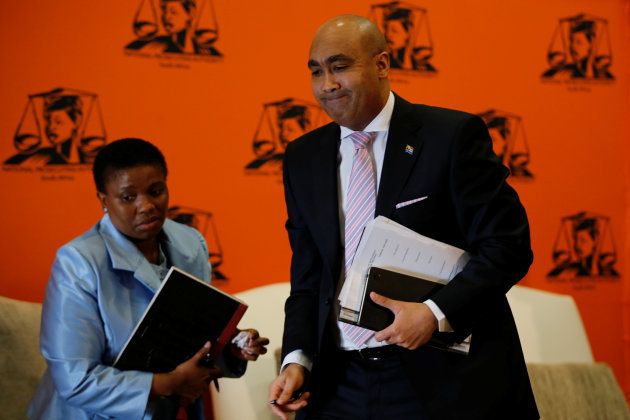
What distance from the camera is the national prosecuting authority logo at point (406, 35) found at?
3.57 m

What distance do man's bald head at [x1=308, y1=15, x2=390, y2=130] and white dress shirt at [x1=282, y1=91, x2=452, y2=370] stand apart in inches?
1.2

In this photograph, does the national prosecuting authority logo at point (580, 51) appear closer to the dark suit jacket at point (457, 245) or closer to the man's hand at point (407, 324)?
the dark suit jacket at point (457, 245)

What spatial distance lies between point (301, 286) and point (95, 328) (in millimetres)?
572

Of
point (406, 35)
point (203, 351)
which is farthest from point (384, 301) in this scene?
point (406, 35)

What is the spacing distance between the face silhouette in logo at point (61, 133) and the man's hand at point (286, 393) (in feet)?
5.40

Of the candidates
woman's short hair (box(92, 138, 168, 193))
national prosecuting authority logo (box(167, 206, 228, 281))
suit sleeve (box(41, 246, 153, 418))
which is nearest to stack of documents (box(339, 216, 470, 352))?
suit sleeve (box(41, 246, 153, 418))

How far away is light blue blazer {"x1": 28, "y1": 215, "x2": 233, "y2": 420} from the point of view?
197 cm

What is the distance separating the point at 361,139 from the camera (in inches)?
72.7

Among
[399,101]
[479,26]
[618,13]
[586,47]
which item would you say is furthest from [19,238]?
[618,13]

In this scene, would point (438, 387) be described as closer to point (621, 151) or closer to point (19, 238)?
point (19, 238)

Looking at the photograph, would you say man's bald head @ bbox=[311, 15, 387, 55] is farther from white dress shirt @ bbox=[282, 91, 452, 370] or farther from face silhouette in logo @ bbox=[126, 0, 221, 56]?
face silhouette in logo @ bbox=[126, 0, 221, 56]

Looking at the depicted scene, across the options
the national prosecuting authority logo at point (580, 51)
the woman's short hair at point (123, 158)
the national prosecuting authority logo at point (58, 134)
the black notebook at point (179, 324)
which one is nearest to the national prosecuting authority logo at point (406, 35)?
the national prosecuting authority logo at point (580, 51)

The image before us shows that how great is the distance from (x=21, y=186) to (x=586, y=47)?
2794 millimetres

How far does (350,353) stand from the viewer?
1.81m
